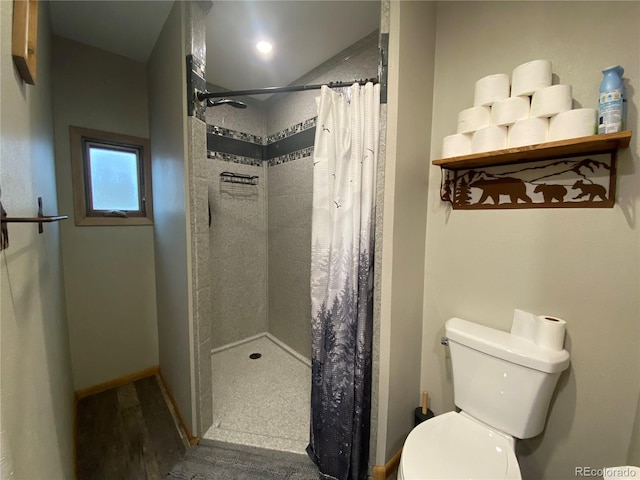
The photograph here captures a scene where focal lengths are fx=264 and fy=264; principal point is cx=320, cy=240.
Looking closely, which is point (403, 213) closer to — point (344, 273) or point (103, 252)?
point (344, 273)

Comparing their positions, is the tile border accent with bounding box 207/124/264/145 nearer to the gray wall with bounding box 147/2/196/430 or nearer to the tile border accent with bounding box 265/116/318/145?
the tile border accent with bounding box 265/116/318/145

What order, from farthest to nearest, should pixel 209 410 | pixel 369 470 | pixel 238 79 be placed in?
1. pixel 238 79
2. pixel 209 410
3. pixel 369 470

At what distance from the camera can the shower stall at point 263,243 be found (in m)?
2.15

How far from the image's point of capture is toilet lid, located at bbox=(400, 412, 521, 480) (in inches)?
37.2

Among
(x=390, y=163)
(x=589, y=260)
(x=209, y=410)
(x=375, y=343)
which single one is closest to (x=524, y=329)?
(x=589, y=260)

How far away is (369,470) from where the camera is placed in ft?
4.57

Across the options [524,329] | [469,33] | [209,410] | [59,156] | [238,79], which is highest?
[238,79]

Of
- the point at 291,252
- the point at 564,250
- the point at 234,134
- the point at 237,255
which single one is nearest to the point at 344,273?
the point at 564,250

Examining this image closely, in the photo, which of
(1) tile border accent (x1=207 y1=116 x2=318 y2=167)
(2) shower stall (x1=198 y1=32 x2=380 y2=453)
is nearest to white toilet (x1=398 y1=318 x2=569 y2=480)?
(2) shower stall (x1=198 y1=32 x2=380 y2=453)

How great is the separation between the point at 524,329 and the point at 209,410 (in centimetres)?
177

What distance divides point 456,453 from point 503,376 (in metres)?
0.36

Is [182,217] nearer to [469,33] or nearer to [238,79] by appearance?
[238,79]

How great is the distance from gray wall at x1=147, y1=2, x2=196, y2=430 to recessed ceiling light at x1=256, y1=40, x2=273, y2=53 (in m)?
0.53

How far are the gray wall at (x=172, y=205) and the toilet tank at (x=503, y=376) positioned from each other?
4.77 feet
